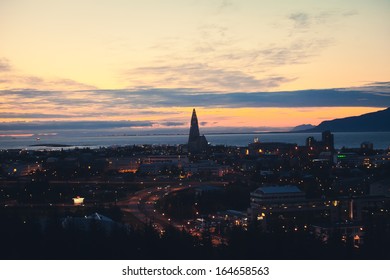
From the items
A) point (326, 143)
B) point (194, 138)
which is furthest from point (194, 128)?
point (326, 143)

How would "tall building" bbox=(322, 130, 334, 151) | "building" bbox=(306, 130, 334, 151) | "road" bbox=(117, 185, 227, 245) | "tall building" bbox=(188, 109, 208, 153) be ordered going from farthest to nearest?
"tall building" bbox=(188, 109, 208, 153) < "tall building" bbox=(322, 130, 334, 151) < "building" bbox=(306, 130, 334, 151) < "road" bbox=(117, 185, 227, 245)

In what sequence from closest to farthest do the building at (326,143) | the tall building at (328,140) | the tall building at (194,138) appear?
the building at (326,143), the tall building at (328,140), the tall building at (194,138)

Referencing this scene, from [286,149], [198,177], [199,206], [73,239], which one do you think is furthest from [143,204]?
[286,149]

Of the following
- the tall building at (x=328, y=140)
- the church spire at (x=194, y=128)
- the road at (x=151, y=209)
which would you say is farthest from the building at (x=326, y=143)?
the road at (x=151, y=209)

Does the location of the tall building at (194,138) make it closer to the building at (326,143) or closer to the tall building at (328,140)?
the building at (326,143)

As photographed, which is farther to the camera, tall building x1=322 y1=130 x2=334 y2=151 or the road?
tall building x1=322 y1=130 x2=334 y2=151

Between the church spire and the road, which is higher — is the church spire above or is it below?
above

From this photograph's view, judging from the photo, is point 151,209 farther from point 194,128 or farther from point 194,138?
point 194,138

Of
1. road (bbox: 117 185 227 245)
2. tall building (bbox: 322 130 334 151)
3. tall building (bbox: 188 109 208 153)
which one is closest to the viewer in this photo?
road (bbox: 117 185 227 245)

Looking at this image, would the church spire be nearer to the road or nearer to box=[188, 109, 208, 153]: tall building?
box=[188, 109, 208, 153]: tall building

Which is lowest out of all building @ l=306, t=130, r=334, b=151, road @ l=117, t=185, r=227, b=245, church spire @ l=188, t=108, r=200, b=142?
road @ l=117, t=185, r=227, b=245

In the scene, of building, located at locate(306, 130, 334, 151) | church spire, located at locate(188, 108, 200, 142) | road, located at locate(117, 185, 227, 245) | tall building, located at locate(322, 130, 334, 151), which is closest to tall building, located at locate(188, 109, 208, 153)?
church spire, located at locate(188, 108, 200, 142)
